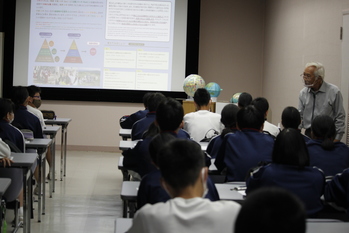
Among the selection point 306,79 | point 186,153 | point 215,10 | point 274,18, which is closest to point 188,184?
point 186,153

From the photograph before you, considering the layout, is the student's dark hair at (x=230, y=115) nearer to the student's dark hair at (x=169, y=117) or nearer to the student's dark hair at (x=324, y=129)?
the student's dark hair at (x=324, y=129)

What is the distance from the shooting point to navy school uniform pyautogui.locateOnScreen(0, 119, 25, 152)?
426 cm

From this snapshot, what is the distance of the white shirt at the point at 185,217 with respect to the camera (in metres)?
1.52

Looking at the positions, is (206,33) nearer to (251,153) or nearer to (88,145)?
(88,145)

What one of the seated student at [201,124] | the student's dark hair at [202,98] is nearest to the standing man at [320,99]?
the seated student at [201,124]

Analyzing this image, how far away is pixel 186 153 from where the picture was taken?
5.41 feet

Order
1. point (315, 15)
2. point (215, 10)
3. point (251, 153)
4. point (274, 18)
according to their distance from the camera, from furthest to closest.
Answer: point (215, 10) → point (274, 18) → point (315, 15) → point (251, 153)

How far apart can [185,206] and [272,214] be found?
1.92ft

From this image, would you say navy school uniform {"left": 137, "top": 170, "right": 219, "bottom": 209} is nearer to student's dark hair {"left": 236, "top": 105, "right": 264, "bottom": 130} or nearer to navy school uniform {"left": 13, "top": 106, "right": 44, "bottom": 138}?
student's dark hair {"left": 236, "top": 105, "right": 264, "bottom": 130}

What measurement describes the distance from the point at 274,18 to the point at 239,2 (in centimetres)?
99

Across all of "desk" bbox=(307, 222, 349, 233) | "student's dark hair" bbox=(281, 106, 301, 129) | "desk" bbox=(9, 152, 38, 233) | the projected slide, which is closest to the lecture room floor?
"desk" bbox=(9, 152, 38, 233)

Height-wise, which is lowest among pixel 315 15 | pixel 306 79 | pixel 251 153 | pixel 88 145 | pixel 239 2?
pixel 88 145

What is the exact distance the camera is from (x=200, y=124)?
530 cm

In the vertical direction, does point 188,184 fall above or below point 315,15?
below
